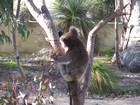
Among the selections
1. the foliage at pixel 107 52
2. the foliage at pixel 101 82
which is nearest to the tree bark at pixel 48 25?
the foliage at pixel 101 82

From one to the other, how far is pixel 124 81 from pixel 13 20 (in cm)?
528

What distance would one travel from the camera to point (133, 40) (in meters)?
10.7

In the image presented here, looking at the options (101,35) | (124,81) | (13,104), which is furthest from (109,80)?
(13,104)

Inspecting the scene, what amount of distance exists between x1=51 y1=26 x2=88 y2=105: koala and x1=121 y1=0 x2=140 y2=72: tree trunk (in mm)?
5614

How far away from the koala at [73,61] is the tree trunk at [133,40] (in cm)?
561

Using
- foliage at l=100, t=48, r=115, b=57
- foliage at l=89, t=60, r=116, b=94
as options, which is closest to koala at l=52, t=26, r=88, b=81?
foliage at l=89, t=60, r=116, b=94

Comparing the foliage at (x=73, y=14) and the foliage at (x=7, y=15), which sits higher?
the foliage at (x=73, y=14)

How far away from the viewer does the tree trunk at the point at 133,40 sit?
411 inches

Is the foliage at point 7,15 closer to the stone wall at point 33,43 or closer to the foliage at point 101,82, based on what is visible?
the foliage at point 101,82

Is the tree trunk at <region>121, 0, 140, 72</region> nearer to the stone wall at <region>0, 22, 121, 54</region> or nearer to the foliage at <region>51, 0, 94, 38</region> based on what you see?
the foliage at <region>51, 0, 94, 38</region>

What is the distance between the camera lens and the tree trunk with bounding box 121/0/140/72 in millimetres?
10438

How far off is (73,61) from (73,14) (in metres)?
6.80

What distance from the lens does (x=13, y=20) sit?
4176 mm

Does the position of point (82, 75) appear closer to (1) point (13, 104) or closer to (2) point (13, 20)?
(2) point (13, 20)
